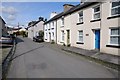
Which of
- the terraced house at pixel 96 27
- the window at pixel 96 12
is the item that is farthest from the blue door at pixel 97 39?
the window at pixel 96 12

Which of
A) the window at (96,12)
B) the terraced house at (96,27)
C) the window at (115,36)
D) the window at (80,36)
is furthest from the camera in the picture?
the window at (80,36)

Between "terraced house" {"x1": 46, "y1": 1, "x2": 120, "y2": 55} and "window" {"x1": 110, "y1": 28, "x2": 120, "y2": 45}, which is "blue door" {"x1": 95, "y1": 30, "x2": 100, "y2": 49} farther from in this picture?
"window" {"x1": 110, "y1": 28, "x2": 120, "y2": 45}

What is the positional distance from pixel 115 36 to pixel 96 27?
2713 millimetres

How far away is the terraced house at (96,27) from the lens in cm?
1245

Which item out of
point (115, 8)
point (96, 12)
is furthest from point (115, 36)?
point (96, 12)

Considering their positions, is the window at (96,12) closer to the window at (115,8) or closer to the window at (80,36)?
the window at (115,8)

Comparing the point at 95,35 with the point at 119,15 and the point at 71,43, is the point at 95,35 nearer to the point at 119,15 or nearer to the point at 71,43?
the point at 119,15

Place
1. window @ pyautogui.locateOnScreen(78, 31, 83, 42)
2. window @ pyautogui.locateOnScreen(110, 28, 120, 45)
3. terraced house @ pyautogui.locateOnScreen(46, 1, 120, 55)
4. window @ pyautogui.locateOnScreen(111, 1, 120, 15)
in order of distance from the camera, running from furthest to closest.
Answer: window @ pyautogui.locateOnScreen(78, 31, 83, 42), terraced house @ pyautogui.locateOnScreen(46, 1, 120, 55), window @ pyautogui.locateOnScreen(111, 1, 120, 15), window @ pyautogui.locateOnScreen(110, 28, 120, 45)

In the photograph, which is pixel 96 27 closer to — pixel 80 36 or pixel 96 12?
pixel 96 12

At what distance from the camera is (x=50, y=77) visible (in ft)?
22.7

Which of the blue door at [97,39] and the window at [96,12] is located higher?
the window at [96,12]


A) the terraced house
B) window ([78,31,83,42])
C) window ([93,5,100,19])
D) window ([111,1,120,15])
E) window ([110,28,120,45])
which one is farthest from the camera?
window ([78,31,83,42])

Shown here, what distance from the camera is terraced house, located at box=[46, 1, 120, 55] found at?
12453 millimetres

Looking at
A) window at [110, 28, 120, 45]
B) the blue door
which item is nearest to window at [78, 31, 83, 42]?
the blue door
